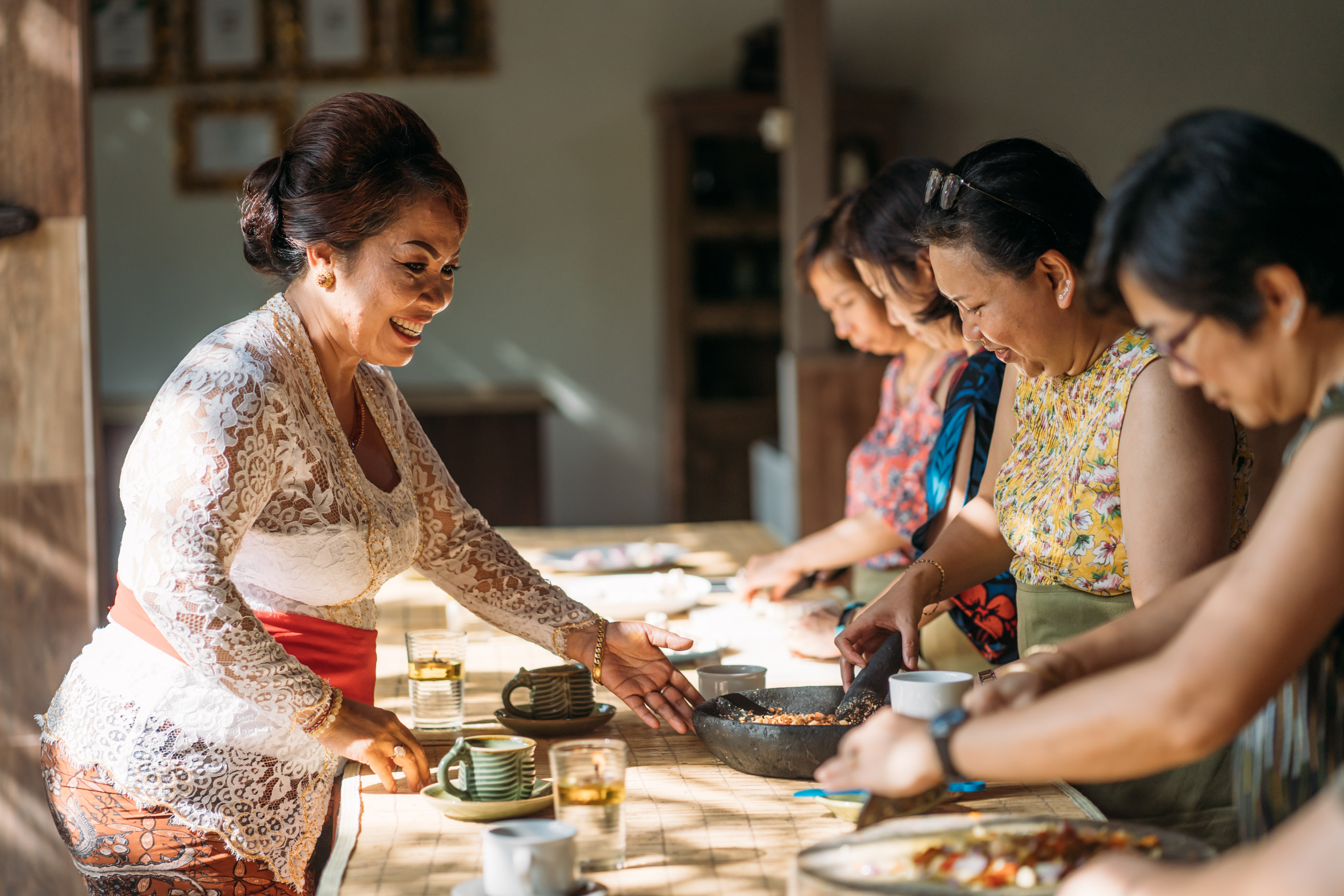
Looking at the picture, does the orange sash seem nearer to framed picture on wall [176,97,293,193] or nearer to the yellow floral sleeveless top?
the yellow floral sleeveless top

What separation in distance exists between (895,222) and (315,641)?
1.38m

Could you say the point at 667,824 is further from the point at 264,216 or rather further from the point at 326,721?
the point at 264,216

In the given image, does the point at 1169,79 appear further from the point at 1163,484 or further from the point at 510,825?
the point at 510,825

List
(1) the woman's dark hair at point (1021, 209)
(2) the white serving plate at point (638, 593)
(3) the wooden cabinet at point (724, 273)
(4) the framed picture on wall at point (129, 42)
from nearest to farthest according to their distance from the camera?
(1) the woman's dark hair at point (1021, 209)
(2) the white serving plate at point (638, 593)
(3) the wooden cabinet at point (724, 273)
(4) the framed picture on wall at point (129, 42)

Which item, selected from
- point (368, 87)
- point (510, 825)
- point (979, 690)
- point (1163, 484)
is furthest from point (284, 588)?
point (368, 87)

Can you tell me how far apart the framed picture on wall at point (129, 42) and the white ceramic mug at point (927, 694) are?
6.77 meters

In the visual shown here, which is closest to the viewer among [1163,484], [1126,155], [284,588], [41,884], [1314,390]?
[1314,390]

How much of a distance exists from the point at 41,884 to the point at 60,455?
90 cm

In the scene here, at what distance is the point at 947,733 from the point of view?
1096 millimetres

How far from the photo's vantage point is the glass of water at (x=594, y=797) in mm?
1249

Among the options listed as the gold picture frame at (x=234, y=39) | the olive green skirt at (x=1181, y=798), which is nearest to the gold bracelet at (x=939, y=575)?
the olive green skirt at (x=1181, y=798)

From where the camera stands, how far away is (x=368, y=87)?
706 cm

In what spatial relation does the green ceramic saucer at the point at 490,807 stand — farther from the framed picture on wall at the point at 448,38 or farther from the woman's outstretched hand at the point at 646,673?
the framed picture on wall at the point at 448,38

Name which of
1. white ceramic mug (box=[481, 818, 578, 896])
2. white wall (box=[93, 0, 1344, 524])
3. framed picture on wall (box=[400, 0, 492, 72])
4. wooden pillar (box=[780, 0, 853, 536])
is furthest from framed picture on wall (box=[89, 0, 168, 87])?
white ceramic mug (box=[481, 818, 578, 896])
